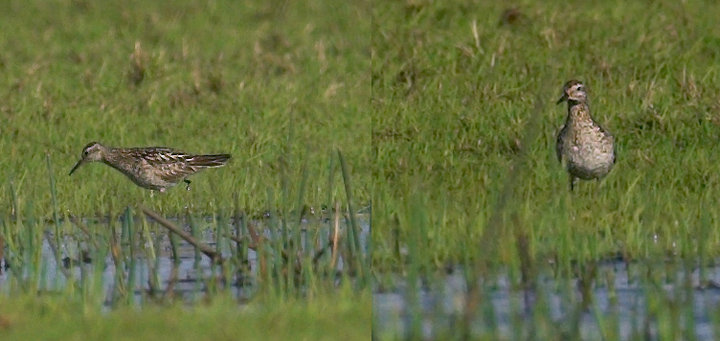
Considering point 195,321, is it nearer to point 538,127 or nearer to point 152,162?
point 538,127

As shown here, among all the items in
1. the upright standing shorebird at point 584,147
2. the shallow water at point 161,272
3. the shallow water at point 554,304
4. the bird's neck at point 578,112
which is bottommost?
the shallow water at point 554,304

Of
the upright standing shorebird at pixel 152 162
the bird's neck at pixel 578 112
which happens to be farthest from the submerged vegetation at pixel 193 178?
the bird's neck at pixel 578 112

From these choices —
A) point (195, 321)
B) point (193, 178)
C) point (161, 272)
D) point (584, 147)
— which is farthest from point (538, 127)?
point (195, 321)

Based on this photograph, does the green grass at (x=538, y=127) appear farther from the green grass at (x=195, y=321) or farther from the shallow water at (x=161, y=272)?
the shallow water at (x=161, y=272)

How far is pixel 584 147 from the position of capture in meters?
12.2

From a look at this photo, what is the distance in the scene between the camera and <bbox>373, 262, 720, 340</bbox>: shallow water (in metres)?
7.24

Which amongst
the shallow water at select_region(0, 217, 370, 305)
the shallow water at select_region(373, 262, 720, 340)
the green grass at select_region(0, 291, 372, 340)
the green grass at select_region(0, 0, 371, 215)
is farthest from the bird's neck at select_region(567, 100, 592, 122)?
the green grass at select_region(0, 291, 372, 340)

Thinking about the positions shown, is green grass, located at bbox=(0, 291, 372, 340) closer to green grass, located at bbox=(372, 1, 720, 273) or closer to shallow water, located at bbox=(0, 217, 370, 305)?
shallow water, located at bbox=(0, 217, 370, 305)

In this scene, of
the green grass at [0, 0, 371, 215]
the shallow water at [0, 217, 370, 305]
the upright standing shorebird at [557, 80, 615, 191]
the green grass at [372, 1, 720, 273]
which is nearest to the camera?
the shallow water at [0, 217, 370, 305]

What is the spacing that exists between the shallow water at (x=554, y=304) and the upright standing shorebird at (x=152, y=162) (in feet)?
16.6

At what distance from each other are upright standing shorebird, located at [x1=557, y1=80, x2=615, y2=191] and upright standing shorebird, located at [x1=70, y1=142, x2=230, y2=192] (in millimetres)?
2958

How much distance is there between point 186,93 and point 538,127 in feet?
Result: 13.2

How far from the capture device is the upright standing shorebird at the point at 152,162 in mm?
14125

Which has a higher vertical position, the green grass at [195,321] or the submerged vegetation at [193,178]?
the submerged vegetation at [193,178]
